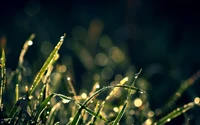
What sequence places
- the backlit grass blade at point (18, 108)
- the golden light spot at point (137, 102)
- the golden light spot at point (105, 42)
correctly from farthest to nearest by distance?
the golden light spot at point (105, 42) < the golden light spot at point (137, 102) < the backlit grass blade at point (18, 108)

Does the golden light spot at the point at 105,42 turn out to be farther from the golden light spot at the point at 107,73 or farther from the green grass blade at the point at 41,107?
the green grass blade at the point at 41,107

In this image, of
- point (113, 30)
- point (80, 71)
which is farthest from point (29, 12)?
point (80, 71)

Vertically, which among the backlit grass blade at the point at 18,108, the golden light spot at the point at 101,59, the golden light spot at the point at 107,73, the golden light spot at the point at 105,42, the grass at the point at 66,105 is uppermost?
the golden light spot at the point at 105,42

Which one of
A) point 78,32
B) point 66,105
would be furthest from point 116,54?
point 66,105

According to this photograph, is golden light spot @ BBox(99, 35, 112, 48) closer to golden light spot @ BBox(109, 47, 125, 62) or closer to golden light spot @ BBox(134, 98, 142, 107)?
golden light spot @ BBox(109, 47, 125, 62)

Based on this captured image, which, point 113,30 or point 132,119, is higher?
point 113,30

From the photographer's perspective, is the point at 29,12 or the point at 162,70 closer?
the point at 162,70

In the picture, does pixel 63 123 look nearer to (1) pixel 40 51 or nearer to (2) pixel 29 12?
(1) pixel 40 51

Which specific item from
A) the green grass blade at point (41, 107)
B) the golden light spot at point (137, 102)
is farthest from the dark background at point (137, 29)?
the green grass blade at point (41, 107)

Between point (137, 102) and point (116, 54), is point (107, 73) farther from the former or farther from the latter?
point (137, 102)
